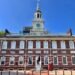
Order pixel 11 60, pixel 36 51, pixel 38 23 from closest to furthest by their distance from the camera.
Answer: pixel 11 60
pixel 36 51
pixel 38 23

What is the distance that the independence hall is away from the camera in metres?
41.5

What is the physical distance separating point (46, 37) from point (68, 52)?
15.7 feet

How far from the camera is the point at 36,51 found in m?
42.0

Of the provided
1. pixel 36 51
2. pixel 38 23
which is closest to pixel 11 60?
pixel 36 51

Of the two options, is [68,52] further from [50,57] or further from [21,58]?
[21,58]

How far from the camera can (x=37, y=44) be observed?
42.4 metres

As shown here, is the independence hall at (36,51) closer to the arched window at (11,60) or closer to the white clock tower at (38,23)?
the arched window at (11,60)

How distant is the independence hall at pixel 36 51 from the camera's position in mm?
41469

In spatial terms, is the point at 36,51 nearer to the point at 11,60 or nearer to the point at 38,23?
the point at 11,60

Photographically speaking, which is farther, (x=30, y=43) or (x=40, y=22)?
(x=40, y=22)

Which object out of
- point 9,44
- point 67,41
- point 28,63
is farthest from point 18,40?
point 67,41

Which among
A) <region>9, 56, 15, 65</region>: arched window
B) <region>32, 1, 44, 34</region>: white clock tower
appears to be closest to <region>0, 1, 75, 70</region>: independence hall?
<region>9, 56, 15, 65</region>: arched window

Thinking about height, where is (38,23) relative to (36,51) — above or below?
above

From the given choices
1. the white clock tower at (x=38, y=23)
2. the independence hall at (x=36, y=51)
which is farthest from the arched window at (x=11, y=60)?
the white clock tower at (x=38, y=23)
